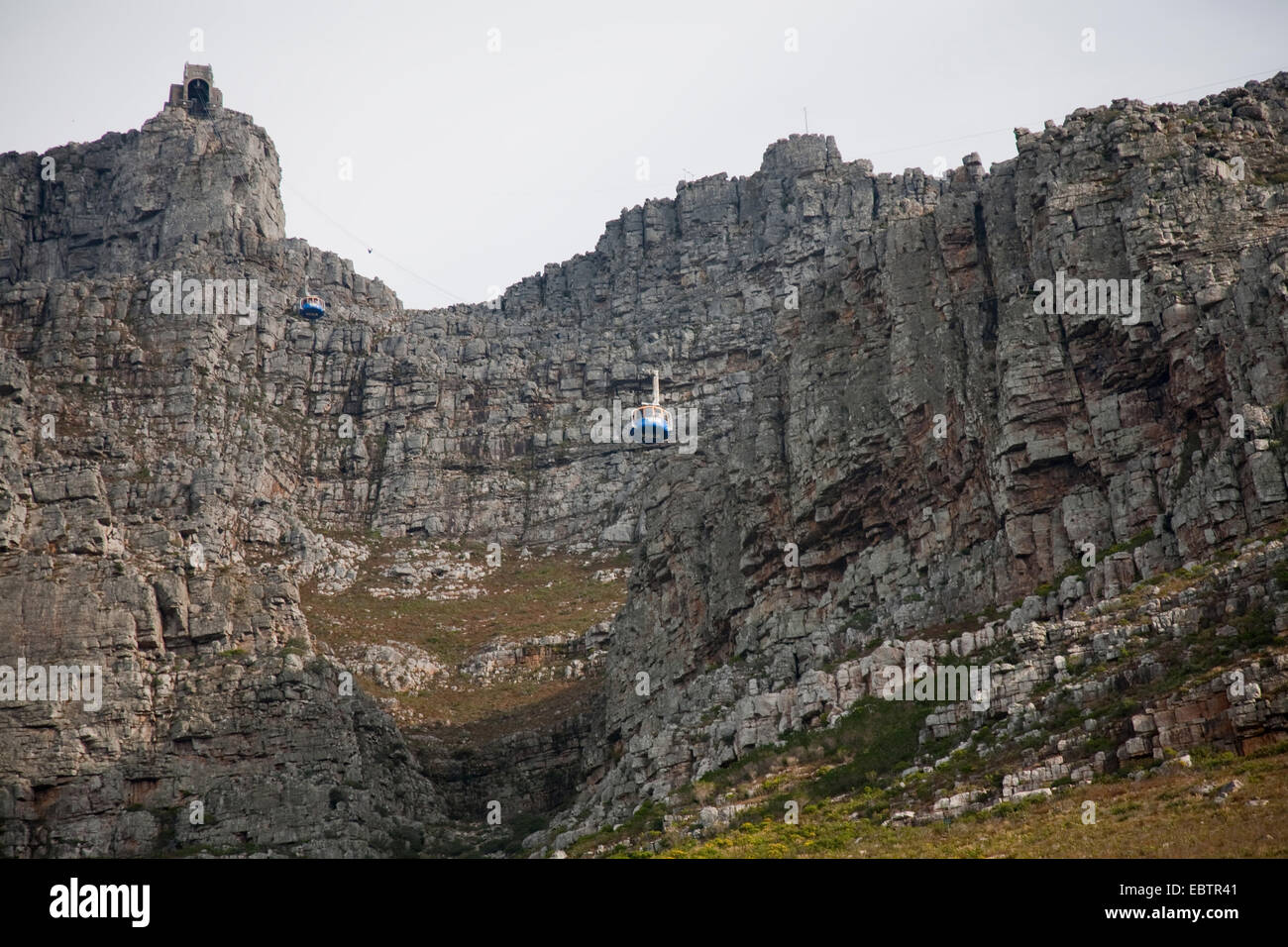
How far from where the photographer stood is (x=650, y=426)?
117 m

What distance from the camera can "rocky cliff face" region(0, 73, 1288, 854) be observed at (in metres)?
60.2

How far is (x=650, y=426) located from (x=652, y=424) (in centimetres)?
25

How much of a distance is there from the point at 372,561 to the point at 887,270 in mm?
51592

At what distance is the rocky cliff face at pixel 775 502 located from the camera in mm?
60188
